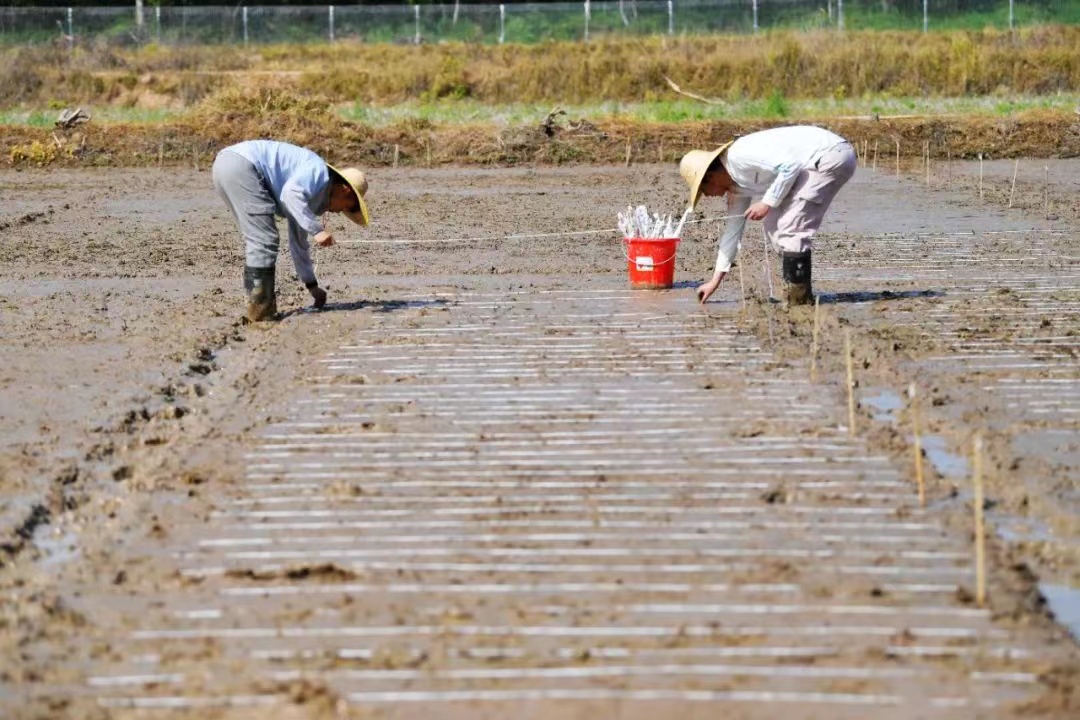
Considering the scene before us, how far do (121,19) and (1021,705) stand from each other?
142 feet

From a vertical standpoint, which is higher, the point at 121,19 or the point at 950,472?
the point at 121,19

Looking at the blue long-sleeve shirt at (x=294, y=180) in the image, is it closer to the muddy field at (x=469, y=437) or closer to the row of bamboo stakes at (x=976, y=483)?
the muddy field at (x=469, y=437)

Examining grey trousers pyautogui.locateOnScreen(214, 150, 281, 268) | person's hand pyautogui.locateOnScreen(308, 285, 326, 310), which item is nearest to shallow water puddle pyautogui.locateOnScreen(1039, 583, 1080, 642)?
grey trousers pyautogui.locateOnScreen(214, 150, 281, 268)

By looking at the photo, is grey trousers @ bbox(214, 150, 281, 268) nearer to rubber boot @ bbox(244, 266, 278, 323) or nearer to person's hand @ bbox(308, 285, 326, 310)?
rubber boot @ bbox(244, 266, 278, 323)

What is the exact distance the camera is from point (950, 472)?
22.0 ft

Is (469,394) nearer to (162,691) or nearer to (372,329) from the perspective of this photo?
(372,329)

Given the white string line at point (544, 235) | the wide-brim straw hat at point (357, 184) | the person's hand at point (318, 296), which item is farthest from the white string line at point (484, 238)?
the wide-brim straw hat at point (357, 184)

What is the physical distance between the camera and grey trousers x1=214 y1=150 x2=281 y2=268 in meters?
9.70

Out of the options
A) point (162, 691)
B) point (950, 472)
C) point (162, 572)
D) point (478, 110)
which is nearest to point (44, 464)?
point (162, 572)

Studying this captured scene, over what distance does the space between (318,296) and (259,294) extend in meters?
0.48

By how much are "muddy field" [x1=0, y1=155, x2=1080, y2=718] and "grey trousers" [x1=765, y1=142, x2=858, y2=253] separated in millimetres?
483

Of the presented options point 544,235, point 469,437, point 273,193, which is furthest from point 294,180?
point 544,235

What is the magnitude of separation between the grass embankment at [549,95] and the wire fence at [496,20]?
8.16 ft

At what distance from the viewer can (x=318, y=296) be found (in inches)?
410
